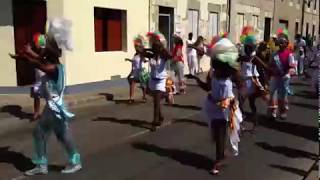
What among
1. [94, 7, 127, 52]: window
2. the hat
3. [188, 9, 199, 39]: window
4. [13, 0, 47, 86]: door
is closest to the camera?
the hat

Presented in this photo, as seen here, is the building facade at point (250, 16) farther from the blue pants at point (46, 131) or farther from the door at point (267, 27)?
the blue pants at point (46, 131)

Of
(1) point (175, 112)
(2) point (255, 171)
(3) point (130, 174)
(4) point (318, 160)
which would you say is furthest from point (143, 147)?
(1) point (175, 112)

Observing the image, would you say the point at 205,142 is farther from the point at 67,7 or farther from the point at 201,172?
the point at 67,7

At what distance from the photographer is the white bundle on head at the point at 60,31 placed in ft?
20.6

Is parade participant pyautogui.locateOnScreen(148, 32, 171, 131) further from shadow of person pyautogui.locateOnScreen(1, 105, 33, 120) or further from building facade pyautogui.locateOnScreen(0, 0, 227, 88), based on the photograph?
building facade pyautogui.locateOnScreen(0, 0, 227, 88)

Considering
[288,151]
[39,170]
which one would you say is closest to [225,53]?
[288,151]

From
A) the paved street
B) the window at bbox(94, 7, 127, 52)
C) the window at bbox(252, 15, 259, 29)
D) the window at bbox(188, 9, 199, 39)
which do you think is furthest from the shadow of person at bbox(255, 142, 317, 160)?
the window at bbox(252, 15, 259, 29)

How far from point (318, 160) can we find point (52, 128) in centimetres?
386

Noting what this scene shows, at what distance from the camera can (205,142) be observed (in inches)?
335

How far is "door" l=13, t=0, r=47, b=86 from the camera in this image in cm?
1416

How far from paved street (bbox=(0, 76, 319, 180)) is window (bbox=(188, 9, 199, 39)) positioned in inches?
425

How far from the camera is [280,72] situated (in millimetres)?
10109

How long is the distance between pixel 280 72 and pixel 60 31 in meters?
5.34

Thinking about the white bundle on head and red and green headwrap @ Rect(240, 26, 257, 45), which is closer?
the white bundle on head
